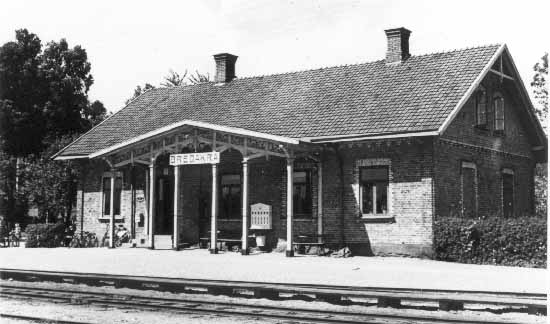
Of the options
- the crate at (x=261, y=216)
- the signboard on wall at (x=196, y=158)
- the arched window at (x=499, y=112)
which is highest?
the arched window at (x=499, y=112)

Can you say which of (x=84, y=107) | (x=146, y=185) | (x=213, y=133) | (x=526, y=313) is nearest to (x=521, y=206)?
(x=213, y=133)

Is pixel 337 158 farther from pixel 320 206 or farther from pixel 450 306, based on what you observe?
pixel 450 306

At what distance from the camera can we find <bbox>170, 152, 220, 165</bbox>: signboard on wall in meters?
21.0

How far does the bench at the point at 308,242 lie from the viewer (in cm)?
2072

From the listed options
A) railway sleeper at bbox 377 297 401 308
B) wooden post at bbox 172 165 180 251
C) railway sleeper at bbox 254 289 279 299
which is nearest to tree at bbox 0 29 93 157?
wooden post at bbox 172 165 180 251

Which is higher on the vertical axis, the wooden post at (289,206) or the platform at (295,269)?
the wooden post at (289,206)

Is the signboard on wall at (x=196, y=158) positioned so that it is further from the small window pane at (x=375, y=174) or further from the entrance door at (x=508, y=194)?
the entrance door at (x=508, y=194)

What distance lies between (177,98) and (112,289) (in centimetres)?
1621

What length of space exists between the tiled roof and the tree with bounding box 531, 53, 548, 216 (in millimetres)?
4424

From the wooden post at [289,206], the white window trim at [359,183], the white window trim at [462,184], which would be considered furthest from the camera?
the white window trim at [462,184]

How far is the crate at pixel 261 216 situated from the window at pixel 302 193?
2.90 ft

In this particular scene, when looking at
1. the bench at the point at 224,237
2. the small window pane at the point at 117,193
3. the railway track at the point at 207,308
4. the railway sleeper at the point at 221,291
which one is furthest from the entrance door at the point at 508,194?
the railway track at the point at 207,308

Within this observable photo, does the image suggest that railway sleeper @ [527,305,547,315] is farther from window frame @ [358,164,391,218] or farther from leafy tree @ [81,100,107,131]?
leafy tree @ [81,100,107,131]

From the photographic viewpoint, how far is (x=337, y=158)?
21125 mm
